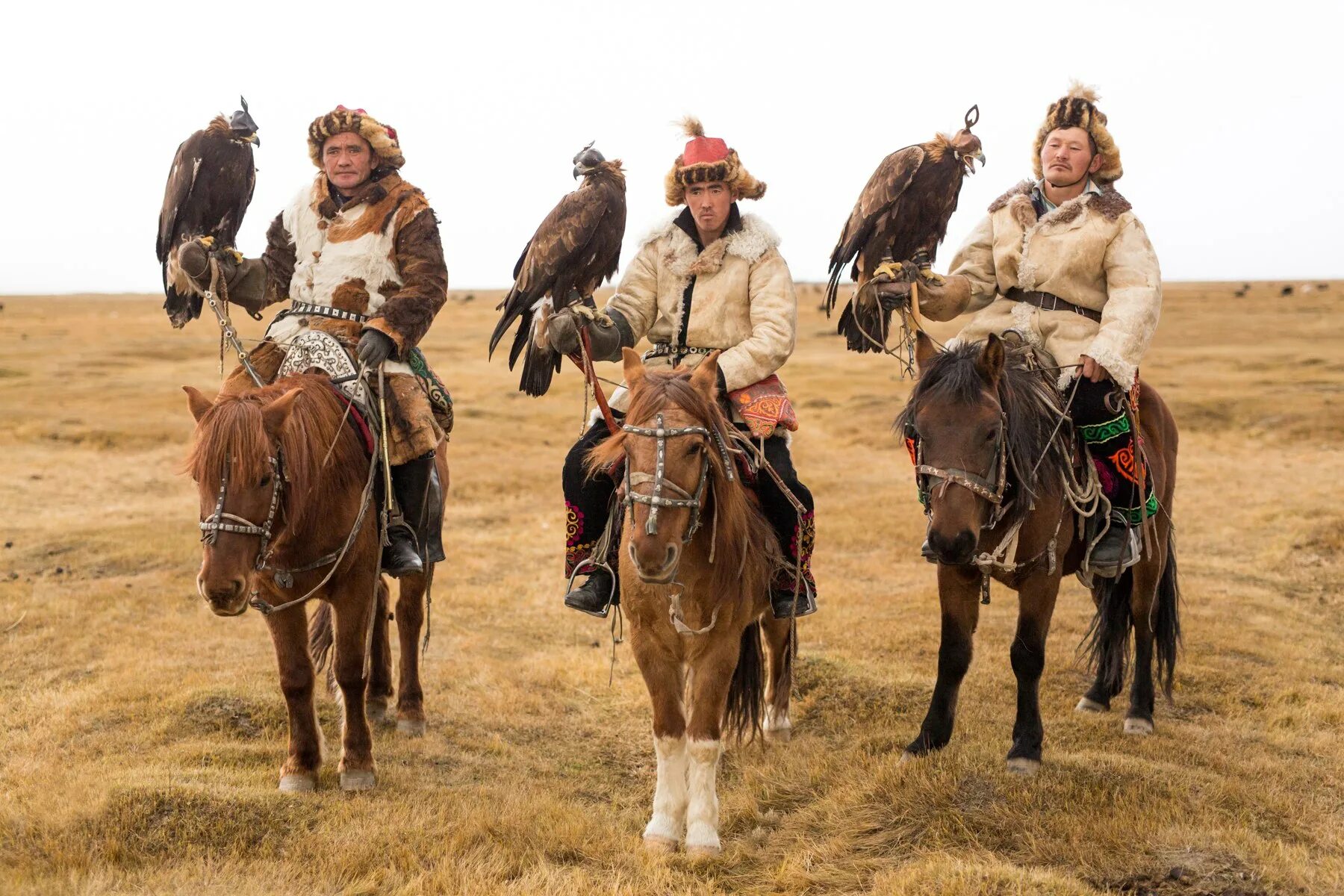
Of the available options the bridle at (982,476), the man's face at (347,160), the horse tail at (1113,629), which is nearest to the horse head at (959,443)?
the bridle at (982,476)

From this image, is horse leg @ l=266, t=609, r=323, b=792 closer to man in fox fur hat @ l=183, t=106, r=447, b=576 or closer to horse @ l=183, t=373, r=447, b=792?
horse @ l=183, t=373, r=447, b=792

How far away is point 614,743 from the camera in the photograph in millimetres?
6344

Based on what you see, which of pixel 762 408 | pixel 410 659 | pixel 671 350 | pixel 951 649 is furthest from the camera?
pixel 410 659

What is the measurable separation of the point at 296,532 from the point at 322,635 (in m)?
1.99

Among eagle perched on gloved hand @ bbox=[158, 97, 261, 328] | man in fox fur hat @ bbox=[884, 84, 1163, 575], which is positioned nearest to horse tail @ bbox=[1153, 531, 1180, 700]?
man in fox fur hat @ bbox=[884, 84, 1163, 575]

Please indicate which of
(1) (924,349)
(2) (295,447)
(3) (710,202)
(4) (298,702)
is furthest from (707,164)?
(4) (298,702)

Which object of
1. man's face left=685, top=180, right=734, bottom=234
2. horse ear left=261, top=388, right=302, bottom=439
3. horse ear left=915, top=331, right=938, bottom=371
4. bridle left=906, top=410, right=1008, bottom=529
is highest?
man's face left=685, top=180, right=734, bottom=234

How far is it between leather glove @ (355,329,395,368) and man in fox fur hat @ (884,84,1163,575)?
8.84ft

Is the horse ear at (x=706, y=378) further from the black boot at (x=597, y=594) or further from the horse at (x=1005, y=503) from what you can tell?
the black boot at (x=597, y=594)

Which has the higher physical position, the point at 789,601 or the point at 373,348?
the point at 373,348

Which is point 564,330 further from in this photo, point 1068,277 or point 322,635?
point 322,635

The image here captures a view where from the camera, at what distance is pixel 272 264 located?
5867 millimetres

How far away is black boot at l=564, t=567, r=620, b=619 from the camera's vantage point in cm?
490

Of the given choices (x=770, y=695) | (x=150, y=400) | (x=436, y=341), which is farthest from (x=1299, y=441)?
(x=436, y=341)
